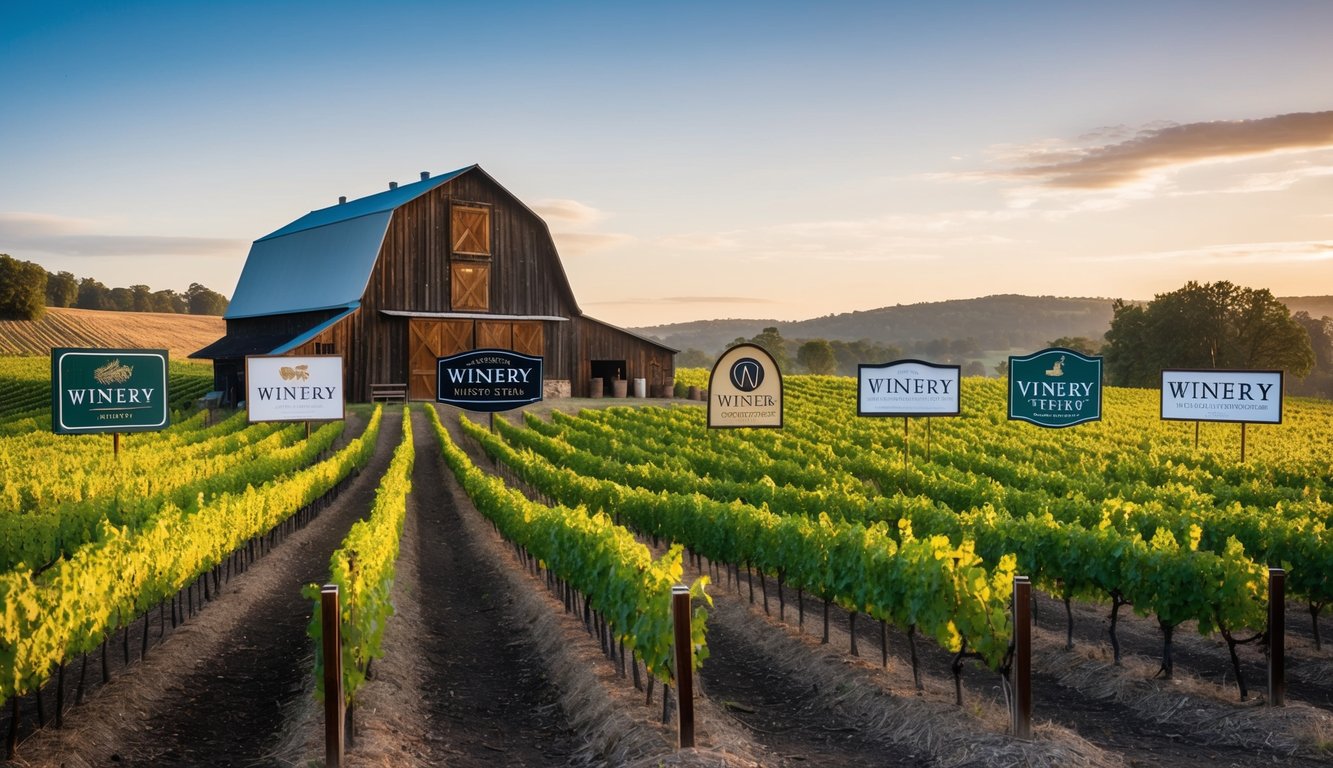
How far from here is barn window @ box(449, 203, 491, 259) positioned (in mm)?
47375

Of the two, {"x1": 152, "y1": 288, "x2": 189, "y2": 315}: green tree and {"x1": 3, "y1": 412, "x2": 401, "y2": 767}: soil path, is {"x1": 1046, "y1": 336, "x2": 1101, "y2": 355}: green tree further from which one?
{"x1": 152, "y1": 288, "x2": 189, "y2": 315}: green tree

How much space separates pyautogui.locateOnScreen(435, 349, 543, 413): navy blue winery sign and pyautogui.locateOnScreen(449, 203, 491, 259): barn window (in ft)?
65.5

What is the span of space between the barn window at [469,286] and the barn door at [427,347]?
942mm

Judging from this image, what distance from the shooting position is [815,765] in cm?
884

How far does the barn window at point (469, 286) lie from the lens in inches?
1860

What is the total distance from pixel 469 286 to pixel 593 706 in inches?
1547

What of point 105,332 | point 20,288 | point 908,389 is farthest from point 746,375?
point 105,332

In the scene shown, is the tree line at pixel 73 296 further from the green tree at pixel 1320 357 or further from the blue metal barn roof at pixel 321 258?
the green tree at pixel 1320 357

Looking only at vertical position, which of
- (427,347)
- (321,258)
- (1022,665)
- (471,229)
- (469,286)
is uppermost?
(471,229)

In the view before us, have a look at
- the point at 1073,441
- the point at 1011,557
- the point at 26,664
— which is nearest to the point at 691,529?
the point at 1011,557

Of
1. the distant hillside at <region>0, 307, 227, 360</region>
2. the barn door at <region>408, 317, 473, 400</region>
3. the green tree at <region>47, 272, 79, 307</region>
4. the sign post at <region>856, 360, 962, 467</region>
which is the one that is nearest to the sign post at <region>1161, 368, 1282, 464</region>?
the sign post at <region>856, 360, 962, 467</region>

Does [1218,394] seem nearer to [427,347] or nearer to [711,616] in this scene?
[711,616]

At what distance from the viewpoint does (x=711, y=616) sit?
14500 millimetres

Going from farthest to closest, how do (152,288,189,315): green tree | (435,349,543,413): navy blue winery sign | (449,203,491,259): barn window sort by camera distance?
(152,288,189,315): green tree
(449,203,491,259): barn window
(435,349,543,413): navy blue winery sign
